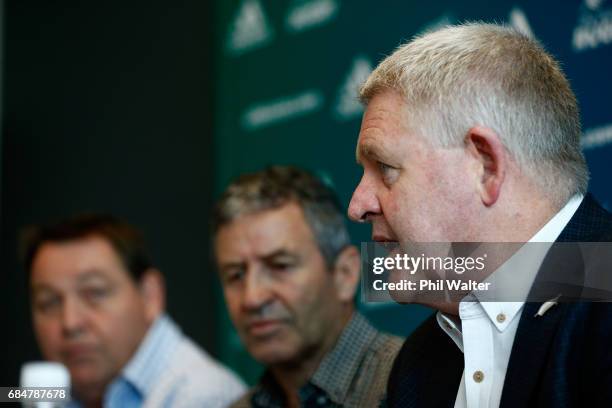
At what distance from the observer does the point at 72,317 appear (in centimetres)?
356

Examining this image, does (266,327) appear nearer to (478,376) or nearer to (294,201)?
(294,201)

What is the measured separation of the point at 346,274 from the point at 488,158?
4.55 feet

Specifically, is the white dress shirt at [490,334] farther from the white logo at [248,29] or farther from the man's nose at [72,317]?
the white logo at [248,29]

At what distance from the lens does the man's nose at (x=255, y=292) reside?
2.92 meters

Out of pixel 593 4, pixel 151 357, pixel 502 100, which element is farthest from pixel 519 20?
pixel 151 357

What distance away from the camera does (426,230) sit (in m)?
1.67

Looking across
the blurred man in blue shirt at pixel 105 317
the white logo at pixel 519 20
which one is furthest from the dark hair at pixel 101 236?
the white logo at pixel 519 20

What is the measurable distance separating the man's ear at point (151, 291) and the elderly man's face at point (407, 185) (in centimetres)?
211

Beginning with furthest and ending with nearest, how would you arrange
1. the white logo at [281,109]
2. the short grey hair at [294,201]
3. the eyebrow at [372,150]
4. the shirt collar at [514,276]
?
the white logo at [281,109]
the short grey hair at [294,201]
the eyebrow at [372,150]
the shirt collar at [514,276]

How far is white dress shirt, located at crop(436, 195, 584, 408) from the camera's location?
1592 millimetres

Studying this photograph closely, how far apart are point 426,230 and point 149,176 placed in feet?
9.47

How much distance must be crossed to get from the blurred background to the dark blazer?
1.50m

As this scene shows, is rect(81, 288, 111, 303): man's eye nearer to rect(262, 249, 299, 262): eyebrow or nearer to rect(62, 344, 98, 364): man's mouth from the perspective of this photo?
rect(62, 344, 98, 364): man's mouth

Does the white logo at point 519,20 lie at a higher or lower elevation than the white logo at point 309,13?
lower
